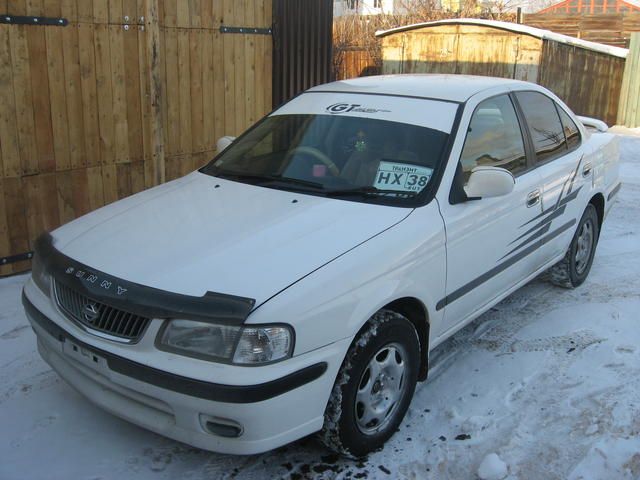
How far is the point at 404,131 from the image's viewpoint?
163 inches

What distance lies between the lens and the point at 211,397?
9.13ft

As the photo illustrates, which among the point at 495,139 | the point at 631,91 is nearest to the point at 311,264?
the point at 495,139

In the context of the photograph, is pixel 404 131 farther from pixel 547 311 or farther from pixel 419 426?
pixel 547 311

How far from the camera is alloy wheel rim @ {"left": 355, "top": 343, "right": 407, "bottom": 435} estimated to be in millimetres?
3320

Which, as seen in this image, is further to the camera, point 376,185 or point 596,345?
point 596,345

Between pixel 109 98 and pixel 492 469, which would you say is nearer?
pixel 492 469

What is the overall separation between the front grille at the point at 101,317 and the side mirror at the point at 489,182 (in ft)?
6.29

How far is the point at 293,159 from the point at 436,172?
92 cm

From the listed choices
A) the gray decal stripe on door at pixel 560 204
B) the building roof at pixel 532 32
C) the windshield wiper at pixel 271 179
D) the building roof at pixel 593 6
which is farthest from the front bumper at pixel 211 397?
the building roof at pixel 593 6

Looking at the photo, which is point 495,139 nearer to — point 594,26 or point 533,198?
point 533,198

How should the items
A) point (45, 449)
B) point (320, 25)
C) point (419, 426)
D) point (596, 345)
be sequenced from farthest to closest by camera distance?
point (320, 25) < point (596, 345) < point (419, 426) < point (45, 449)

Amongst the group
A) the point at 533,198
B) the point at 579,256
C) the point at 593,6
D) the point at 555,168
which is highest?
the point at 593,6

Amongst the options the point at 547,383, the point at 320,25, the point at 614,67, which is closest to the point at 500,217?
the point at 547,383

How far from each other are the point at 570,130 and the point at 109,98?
3.95 m
